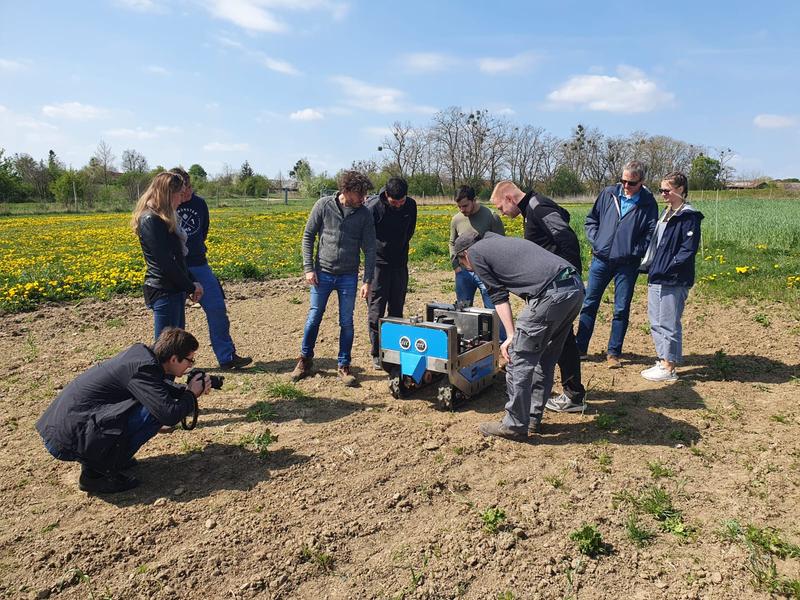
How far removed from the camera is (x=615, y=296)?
20.8 ft

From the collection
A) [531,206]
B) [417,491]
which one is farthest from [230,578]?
[531,206]

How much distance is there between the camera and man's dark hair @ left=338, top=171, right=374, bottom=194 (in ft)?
18.1

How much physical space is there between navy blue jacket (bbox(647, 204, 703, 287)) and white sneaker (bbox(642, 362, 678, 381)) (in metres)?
0.92

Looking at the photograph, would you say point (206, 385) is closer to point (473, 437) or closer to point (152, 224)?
point (152, 224)

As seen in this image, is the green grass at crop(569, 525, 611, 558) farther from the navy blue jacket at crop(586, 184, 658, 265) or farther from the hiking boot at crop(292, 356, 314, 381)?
the navy blue jacket at crop(586, 184, 658, 265)

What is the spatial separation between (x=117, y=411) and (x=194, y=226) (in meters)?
2.88

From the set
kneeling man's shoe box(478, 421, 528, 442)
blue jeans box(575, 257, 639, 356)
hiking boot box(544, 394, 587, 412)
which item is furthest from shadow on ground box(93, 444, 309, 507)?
blue jeans box(575, 257, 639, 356)

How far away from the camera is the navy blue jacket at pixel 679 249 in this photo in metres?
5.59

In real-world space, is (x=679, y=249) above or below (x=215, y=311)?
above

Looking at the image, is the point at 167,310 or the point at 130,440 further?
the point at 167,310

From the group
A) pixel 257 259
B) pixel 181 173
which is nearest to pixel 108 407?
pixel 181 173

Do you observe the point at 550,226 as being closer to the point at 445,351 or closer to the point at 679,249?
the point at 445,351

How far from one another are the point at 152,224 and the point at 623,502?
170 inches

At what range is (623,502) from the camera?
3.66 meters
